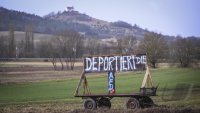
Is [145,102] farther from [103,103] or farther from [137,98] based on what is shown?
[103,103]

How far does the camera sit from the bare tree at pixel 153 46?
69.3m

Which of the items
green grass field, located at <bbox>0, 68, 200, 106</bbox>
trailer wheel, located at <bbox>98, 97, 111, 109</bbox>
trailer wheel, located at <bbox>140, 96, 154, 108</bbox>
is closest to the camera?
trailer wheel, located at <bbox>140, 96, 154, 108</bbox>

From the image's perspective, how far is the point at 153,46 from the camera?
7425 cm

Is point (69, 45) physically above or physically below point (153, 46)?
above

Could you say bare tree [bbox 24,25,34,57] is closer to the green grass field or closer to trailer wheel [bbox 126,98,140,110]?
the green grass field

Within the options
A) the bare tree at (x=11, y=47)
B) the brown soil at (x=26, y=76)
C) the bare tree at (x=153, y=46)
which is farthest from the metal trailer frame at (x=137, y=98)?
the bare tree at (x=11, y=47)

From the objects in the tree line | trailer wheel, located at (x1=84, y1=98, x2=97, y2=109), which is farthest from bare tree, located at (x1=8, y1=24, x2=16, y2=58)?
trailer wheel, located at (x1=84, y1=98, x2=97, y2=109)

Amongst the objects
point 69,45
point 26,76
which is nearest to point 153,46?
point 26,76

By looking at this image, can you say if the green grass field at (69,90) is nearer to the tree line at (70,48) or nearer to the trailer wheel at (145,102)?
the trailer wheel at (145,102)

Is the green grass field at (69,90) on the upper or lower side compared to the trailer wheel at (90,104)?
lower

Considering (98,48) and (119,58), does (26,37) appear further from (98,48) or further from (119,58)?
(119,58)

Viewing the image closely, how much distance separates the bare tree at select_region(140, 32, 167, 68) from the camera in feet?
227

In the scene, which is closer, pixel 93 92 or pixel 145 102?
pixel 145 102

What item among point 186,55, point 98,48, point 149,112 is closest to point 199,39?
point 186,55
